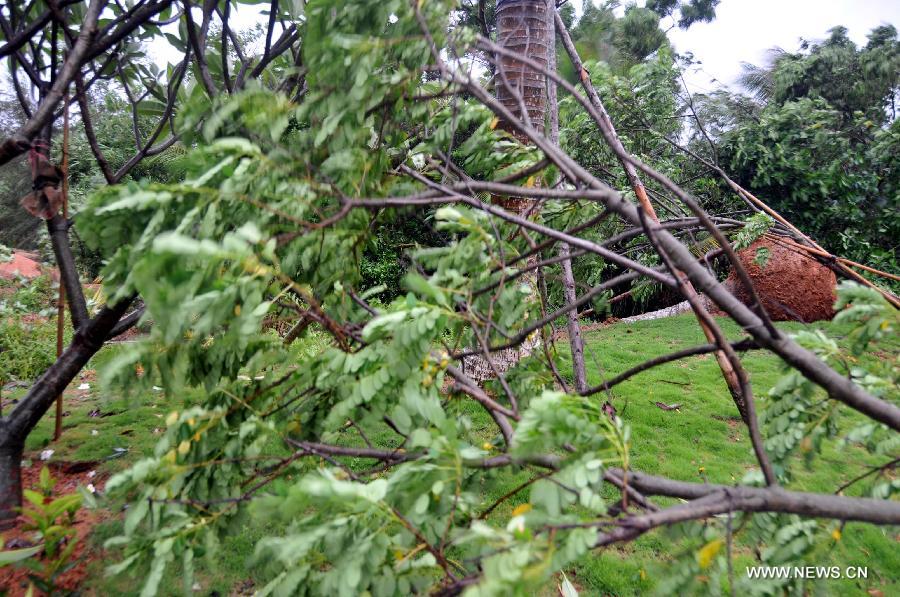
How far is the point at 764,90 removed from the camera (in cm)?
1823

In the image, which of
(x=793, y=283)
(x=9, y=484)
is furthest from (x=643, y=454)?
(x=793, y=283)

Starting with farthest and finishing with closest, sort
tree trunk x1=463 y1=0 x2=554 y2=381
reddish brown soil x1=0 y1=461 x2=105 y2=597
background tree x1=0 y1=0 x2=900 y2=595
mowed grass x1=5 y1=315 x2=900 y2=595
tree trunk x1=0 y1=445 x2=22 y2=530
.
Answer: tree trunk x1=463 y1=0 x2=554 y2=381
tree trunk x1=0 y1=445 x2=22 y2=530
mowed grass x1=5 y1=315 x2=900 y2=595
reddish brown soil x1=0 y1=461 x2=105 y2=597
background tree x1=0 y1=0 x2=900 y2=595

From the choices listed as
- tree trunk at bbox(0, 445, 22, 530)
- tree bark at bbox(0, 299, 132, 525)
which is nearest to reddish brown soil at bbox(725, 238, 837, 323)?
tree bark at bbox(0, 299, 132, 525)

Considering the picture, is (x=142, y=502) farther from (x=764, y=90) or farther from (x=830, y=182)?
(x=764, y=90)

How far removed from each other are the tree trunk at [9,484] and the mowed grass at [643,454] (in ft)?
1.66

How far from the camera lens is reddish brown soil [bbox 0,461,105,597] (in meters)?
2.78

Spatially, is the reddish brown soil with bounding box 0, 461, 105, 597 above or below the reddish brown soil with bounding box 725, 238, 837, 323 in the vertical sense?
above

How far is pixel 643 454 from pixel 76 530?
152 inches

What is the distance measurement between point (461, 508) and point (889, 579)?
10.6ft

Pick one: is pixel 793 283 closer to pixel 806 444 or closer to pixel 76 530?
pixel 806 444

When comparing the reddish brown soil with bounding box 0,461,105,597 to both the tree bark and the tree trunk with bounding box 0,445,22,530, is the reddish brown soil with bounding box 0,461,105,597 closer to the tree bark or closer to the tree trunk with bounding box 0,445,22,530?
the tree trunk with bounding box 0,445,22,530

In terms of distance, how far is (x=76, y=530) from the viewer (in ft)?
8.85

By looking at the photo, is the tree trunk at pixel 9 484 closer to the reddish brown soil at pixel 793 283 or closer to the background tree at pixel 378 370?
the background tree at pixel 378 370

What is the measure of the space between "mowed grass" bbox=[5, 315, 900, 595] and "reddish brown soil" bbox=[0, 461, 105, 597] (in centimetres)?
8
